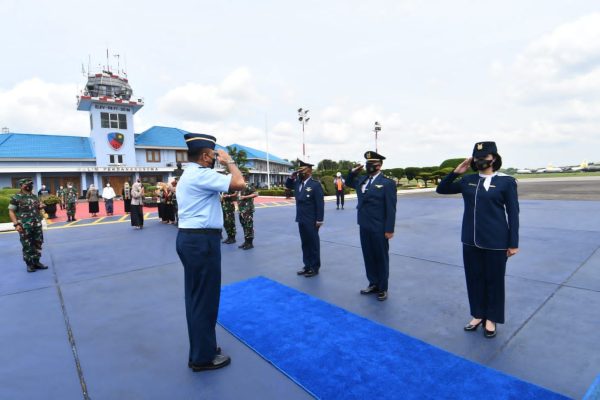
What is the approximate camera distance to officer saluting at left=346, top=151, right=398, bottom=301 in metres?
4.14

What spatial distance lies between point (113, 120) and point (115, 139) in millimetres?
2071

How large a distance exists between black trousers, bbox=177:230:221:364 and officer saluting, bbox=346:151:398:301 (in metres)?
2.26

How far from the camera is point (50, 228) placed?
11.8m

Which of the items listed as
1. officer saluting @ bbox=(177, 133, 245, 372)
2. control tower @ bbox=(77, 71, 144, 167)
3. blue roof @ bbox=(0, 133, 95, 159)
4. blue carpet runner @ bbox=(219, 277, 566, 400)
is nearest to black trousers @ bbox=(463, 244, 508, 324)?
blue carpet runner @ bbox=(219, 277, 566, 400)

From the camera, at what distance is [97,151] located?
32031mm

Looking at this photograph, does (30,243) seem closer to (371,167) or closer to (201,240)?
(201,240)

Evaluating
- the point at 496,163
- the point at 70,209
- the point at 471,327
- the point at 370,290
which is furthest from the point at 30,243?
the point at 70,209

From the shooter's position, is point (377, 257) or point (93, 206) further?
point (93, 206)

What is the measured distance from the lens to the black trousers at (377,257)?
13.6 ft

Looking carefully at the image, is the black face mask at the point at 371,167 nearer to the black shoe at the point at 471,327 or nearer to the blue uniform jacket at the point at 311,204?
the blue uniform jacket at the point at 311,204

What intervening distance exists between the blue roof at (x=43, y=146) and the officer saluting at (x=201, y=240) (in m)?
36.7

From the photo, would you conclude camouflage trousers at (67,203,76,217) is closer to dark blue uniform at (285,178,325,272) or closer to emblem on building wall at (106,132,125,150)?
dark blue uniform at (285,178,325,272)

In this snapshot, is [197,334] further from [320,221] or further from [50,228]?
[50,228]

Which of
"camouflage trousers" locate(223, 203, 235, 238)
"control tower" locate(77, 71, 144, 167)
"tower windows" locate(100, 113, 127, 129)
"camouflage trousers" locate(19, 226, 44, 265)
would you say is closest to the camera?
"camouflage trousers" locate(19, 226, 44, 265)
